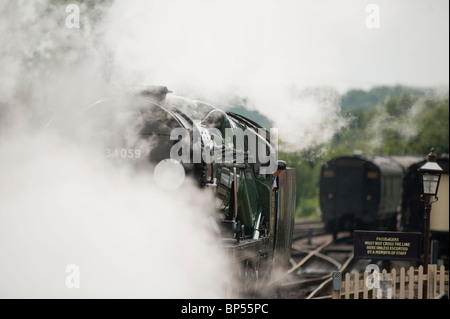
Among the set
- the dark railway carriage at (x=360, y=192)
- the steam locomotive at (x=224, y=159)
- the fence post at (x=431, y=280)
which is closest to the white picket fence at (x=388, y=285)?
the fence post at (x=431, y=280)

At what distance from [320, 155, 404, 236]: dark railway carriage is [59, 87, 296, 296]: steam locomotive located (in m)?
9.32

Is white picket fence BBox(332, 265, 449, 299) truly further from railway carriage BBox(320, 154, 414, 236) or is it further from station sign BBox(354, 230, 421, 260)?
railway carriage BBox(320, 154, 414, 236)

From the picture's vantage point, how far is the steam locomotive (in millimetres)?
6211

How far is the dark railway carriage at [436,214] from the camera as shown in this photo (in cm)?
1619

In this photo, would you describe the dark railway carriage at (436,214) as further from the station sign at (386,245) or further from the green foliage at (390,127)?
the station sign at (386,245)

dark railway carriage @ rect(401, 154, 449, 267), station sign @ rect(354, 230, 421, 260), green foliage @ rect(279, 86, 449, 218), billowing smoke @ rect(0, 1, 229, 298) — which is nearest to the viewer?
billowing smoke @ rect(0, 1, 229, 298)

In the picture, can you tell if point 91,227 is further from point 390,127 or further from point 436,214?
point 390,127

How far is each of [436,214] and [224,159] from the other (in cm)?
1112

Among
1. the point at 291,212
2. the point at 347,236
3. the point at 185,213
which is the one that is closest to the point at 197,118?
the point at 185,213

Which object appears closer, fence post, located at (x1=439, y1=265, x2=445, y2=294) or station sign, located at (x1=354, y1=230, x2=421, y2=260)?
station sign, located at (x1=354, y1=230, x2=421, y2=260)

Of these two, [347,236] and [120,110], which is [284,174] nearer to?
[120,110]

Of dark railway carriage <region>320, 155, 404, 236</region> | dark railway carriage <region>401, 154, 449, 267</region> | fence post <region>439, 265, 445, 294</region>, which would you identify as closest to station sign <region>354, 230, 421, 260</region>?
fence post <region>439, 265, 445, 294</region>

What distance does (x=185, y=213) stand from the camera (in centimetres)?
623
